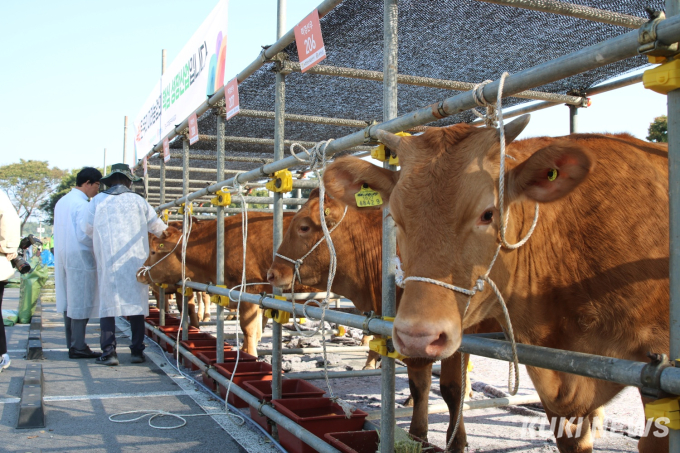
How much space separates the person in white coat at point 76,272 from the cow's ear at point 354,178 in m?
5.22

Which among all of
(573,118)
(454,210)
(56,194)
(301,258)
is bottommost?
(301,258)

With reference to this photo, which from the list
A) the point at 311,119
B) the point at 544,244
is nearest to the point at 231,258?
the point at 311,119

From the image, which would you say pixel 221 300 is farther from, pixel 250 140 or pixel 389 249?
pixel 389 249

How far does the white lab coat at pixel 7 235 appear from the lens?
546 centimetres

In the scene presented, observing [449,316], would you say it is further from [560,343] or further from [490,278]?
[560,343]

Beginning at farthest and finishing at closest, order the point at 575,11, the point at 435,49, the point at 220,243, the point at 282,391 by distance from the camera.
Result: the point at 220,243, the point at 282,391, the point at 435,49, the point at 575,11

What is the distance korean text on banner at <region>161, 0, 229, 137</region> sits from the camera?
627cm

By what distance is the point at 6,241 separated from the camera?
18.1 ft

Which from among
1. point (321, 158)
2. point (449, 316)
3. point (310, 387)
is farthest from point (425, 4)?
point (310, 387)

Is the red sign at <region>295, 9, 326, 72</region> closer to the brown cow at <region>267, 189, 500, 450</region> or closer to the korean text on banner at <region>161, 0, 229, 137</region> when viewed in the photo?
the brown cow at <region>267, 189, 500, 450</region>

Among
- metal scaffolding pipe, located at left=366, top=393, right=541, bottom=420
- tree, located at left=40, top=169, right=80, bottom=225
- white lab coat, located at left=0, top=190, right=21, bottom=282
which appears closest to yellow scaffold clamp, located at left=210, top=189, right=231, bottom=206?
white lab coat, located at left=0, top=190, right=21, bottom=282

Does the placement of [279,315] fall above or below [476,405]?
above

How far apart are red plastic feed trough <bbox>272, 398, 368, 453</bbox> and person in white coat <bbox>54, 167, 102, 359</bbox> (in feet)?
12.8

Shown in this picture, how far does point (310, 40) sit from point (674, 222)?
2.32 meters
